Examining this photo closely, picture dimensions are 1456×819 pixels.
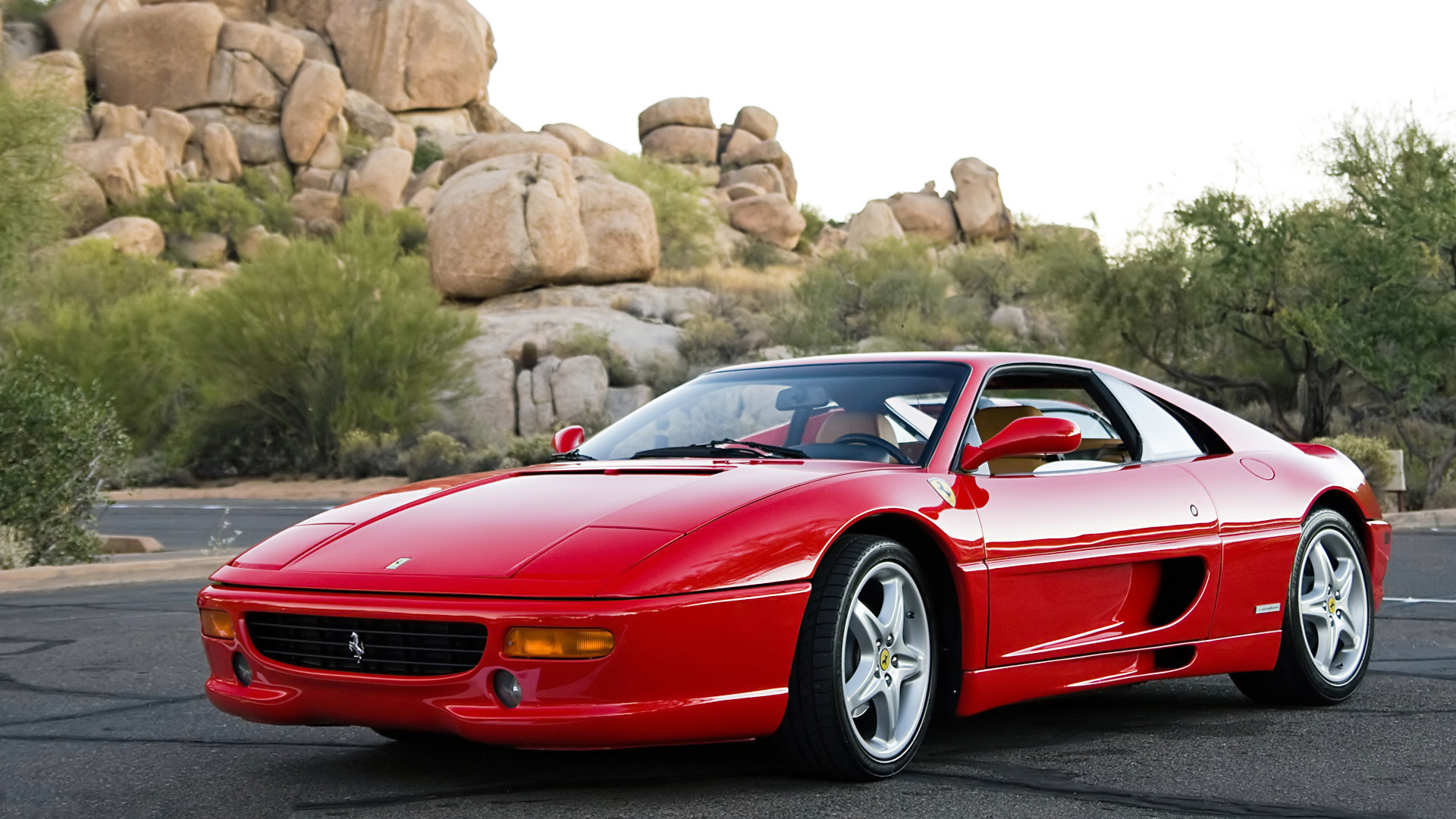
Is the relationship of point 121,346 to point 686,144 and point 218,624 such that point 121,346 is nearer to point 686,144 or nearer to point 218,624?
point 218,624

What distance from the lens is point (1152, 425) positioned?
6.05 metres

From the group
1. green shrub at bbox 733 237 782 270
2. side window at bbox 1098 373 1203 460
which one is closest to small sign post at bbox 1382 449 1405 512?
side window at bbox 1098 373 1203 460

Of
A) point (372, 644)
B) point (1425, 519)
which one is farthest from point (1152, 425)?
point (1425, 519)

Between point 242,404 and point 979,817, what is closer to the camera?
point 979,817

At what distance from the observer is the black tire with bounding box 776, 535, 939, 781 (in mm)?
4273

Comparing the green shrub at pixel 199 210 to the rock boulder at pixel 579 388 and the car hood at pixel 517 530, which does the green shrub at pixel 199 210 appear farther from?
the car hood at pixel 517 530

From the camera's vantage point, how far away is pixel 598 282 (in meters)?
46.5

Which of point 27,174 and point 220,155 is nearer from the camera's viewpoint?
point 27,174

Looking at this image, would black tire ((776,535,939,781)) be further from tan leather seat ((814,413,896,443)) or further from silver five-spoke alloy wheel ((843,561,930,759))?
tan leather seat ((814,413,896,443))

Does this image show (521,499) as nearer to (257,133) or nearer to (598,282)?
(598,282)

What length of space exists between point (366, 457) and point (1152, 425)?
25.3 meters

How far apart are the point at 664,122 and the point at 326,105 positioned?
20.5 metres

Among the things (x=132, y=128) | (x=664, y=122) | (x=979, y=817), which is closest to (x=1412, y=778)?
(x=979, y=817)

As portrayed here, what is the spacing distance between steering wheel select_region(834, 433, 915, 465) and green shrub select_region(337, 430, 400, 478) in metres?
25.3
